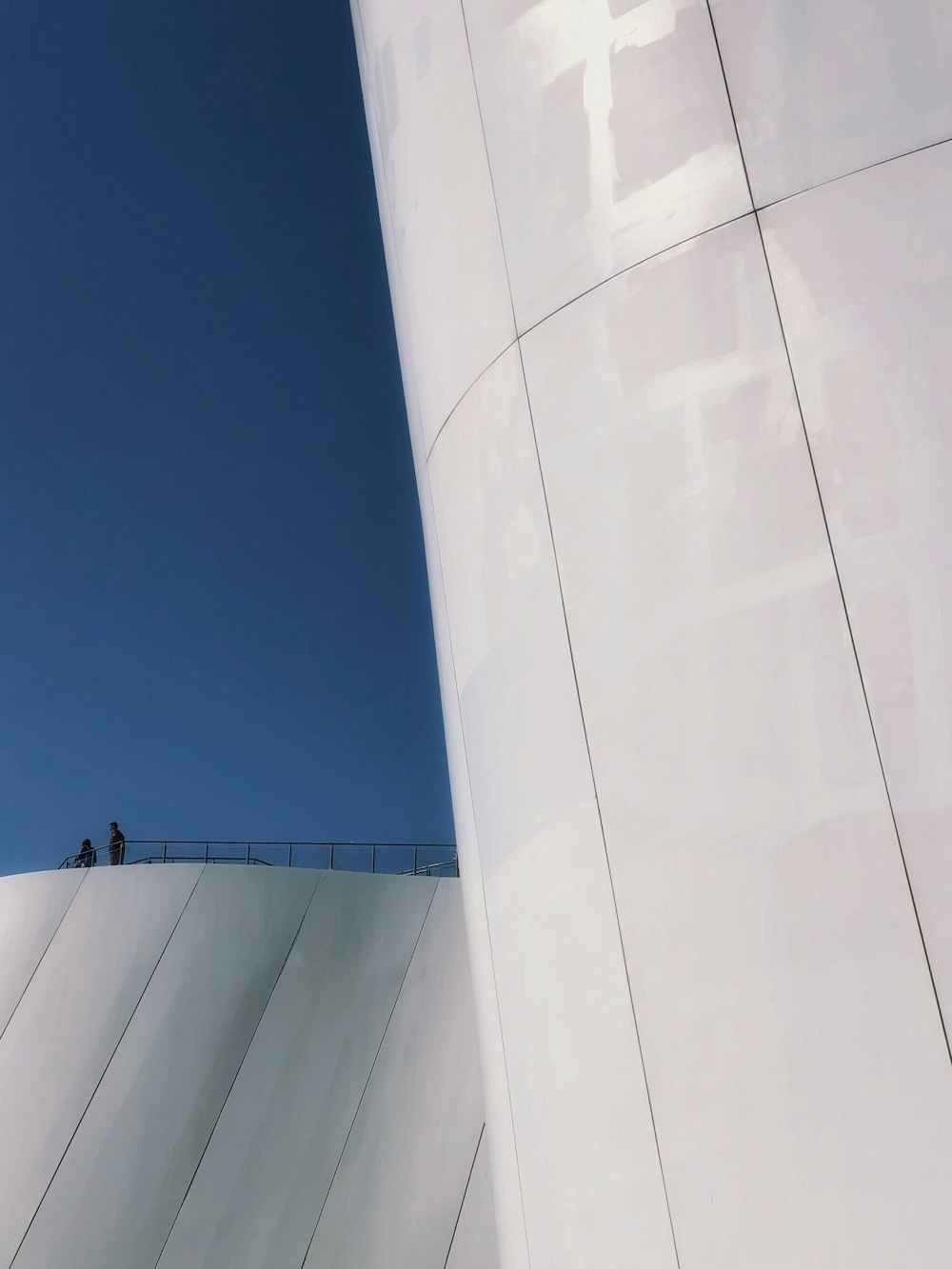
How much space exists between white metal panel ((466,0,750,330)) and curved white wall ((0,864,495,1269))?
10121 mm

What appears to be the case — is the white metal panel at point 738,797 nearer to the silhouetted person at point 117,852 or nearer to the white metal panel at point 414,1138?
the white metal panel at point 414,1138

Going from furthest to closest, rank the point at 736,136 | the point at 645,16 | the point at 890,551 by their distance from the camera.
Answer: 1. the point at 645,16
2. the point at 736,136
3. the point at 890,551

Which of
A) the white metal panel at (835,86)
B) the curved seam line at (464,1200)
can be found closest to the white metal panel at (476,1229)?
the curved seam line at (464,1200)

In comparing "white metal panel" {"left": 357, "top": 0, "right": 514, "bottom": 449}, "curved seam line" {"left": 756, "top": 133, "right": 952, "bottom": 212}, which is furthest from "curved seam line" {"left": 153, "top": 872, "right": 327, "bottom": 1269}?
"curved seam line" {"left": 756, "top": 133, "right": 952, "bottom": 212}

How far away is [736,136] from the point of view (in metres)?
3.46

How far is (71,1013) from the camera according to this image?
484 inches

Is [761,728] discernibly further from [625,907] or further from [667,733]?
[625,907]

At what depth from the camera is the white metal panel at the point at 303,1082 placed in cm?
1138

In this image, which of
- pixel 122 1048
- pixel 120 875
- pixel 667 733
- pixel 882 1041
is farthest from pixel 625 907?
pixel 120 875

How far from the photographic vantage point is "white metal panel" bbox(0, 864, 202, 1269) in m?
11.4

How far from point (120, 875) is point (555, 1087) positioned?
37.4 ft

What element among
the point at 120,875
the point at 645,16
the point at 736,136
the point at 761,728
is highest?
the point at 120,875

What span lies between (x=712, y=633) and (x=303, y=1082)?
10.8 metres

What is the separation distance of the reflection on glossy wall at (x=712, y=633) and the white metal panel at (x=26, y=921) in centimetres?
1022
